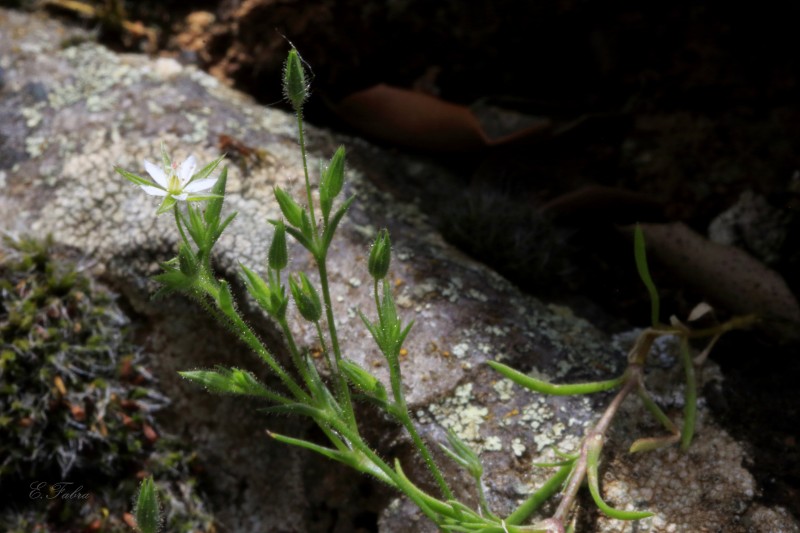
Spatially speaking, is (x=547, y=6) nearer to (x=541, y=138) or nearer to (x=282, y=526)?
(x=541, y=138)

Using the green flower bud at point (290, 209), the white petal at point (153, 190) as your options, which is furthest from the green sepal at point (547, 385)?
the white petal at point (153, 190)

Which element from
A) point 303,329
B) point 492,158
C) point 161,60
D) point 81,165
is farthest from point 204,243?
point 161,60

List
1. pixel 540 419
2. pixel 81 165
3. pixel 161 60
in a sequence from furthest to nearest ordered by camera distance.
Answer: pixel 161 60 < pixel 81 165 < pixel 540 419

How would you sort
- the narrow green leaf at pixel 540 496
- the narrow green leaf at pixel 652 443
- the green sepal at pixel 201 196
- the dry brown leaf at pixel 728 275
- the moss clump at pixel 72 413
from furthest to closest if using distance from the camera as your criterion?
the dry brown leaf at pixel 728 275
the moss clump at pixel 72 413
the narrow green leaf at pixel 652 443
the narrow green leaf at pixel 540 496
the green sepal at pixel 201 196

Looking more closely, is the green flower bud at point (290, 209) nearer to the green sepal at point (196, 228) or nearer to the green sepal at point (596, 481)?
the green sepal at point (196, 228)
